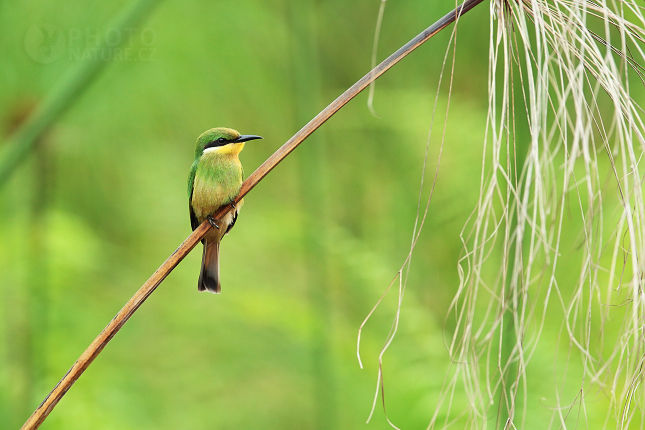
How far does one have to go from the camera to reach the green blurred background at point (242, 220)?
3.63ft

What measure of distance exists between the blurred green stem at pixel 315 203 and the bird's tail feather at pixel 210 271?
0.34 m

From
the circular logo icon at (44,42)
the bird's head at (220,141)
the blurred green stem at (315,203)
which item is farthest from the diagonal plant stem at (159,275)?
the circular logo icon at (44,42)

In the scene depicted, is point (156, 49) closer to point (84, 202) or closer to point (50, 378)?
point (84, 202)

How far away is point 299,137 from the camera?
0.34 m

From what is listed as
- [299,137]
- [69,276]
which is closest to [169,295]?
[69,276]

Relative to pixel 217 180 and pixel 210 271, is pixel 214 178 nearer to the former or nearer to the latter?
pixel 217 180

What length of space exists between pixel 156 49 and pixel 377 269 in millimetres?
791

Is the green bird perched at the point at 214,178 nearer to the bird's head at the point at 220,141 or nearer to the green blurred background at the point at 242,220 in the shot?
the bird's head at the point at 220,141

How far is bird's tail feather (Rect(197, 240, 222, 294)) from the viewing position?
2.44 feet

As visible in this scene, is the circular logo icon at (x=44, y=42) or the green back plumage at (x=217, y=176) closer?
the green back plumage at (x=217, y=176)

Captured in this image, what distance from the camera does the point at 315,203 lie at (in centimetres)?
111

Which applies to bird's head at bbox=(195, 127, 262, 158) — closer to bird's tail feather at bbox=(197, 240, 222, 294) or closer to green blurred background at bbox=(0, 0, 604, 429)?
bird's tail feather at bbox=(197, 240, 222, 294)

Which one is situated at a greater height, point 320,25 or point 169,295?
point 320,25

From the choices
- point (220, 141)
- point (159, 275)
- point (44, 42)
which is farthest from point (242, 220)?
point (159, 275)
